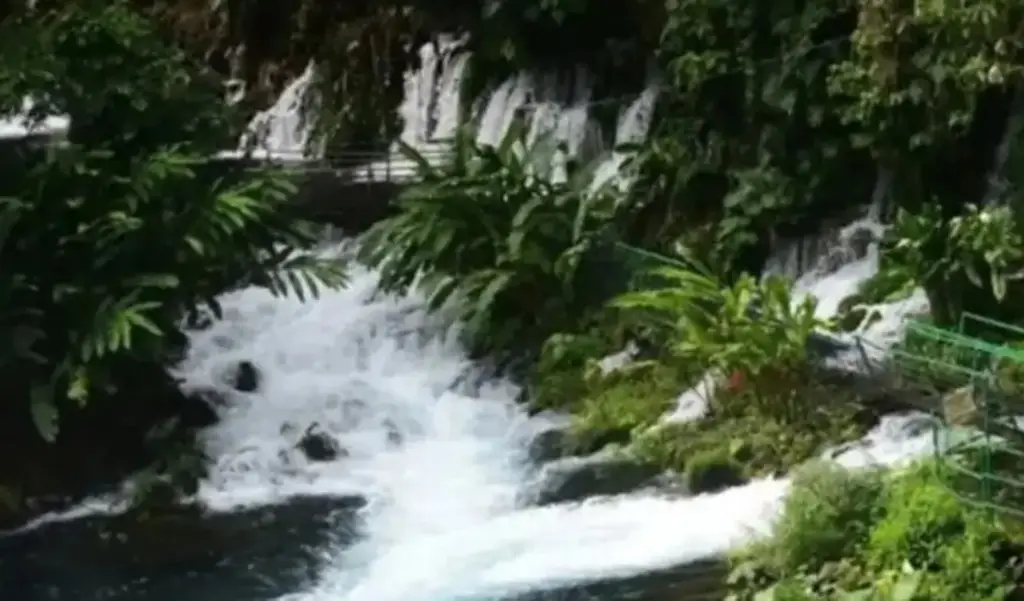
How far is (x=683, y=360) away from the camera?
9.16m

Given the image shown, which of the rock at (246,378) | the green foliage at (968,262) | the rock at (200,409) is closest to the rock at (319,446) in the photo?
the rock at (200,409)

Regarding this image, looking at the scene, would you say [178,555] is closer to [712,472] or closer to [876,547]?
[712,472]

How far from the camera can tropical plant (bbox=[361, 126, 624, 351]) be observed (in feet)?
33.1

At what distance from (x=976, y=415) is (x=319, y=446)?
403cm

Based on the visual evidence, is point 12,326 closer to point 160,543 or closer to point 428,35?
point 160,543

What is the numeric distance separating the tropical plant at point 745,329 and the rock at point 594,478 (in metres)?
0.62

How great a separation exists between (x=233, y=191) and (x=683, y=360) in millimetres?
2799

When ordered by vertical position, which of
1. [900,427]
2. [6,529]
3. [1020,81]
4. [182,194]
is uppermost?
[1020,81]

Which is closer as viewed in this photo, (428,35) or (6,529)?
(6,529)

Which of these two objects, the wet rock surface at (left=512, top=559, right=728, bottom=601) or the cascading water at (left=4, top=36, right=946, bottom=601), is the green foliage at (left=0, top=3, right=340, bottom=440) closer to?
the cascading water at (left=4, top=36, right=946, bottom=601)

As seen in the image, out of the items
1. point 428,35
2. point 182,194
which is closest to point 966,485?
point 182,194

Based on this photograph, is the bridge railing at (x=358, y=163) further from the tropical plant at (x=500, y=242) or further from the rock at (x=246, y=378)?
the rock at (x=246, y=378)

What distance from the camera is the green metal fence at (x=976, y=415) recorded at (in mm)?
6586

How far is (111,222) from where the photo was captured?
886cm
